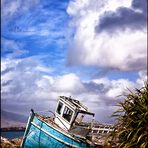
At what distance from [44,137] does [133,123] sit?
8653mm

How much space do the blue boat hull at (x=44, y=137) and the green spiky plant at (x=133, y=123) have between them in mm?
5507

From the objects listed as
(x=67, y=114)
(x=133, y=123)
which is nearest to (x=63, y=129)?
(x=67, y=114)

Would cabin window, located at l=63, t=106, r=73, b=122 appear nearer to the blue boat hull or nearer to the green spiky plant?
the blue boat hull

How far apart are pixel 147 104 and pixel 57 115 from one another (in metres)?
9.49

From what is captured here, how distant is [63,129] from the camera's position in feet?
72.2

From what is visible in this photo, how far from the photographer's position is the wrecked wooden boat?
2061cm

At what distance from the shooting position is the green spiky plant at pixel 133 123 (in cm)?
1394

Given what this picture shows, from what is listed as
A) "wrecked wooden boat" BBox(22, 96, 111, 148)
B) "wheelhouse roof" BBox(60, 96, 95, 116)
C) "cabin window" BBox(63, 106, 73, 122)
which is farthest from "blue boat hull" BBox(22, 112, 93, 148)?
"wheelhouse roof" BBox(60, 96, 95, 116)

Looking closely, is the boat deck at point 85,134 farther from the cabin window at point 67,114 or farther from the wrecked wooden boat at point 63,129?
the cabin window at point 67,114

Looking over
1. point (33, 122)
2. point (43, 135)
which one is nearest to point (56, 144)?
point (43, 135)

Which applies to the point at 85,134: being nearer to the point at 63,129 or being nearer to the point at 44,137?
the point at 63,129

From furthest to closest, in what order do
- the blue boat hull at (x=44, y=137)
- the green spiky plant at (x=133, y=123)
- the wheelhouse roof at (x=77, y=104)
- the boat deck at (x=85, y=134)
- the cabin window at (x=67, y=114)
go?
the cabin window at (x=67, y=114) → the wheelhouse roof at (x=77, y=104) → the blue boat hull at (x=44, y=137) → the boat deck at (x=85, y=134) → the green spiky plant at (x=133, y=123)

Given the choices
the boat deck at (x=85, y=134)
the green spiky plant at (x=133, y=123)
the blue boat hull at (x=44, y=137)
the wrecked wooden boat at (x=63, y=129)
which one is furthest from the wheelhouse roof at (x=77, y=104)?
the green spiky plant at (x=133, y=123)

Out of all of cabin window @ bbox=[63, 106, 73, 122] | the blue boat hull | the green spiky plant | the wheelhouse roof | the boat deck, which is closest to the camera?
the green spiky plant
